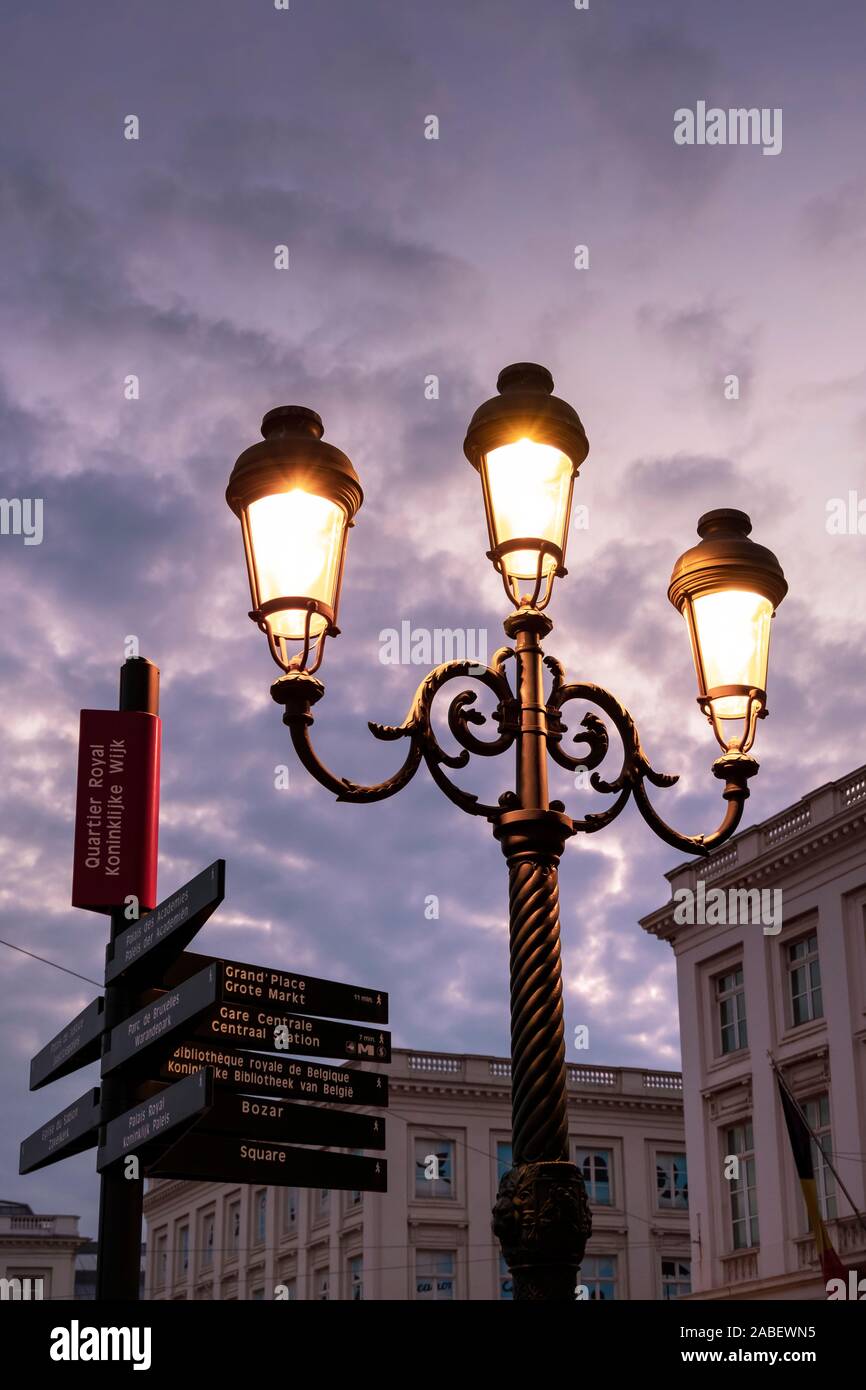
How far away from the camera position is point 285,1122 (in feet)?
21.4

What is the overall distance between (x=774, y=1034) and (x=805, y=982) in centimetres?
125

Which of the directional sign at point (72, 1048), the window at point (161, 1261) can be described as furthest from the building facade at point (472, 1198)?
the directional sign at point (72, 1048)

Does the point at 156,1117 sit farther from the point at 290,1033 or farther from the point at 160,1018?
the point at 290,1033

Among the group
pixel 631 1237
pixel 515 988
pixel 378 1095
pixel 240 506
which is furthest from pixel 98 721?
pixel 631 1237

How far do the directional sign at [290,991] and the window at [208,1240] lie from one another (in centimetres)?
5826

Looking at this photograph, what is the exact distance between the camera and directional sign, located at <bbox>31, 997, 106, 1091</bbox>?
6867mm

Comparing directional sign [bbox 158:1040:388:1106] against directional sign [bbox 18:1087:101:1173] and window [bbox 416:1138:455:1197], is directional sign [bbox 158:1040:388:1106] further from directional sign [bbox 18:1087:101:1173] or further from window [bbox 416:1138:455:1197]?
window [bbox 416:1138:455:1197]

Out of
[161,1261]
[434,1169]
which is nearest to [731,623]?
[434,1169]

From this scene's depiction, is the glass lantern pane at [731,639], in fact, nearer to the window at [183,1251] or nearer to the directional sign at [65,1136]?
the directional sign at [65,1136]

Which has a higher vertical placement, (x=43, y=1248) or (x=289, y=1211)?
(x=289, y=1211)

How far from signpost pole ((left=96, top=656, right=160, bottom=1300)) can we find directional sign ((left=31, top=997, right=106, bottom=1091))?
13 cm

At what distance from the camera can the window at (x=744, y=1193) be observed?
32.2m

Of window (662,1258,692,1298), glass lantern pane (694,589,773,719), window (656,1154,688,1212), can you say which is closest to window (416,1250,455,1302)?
window (662,1258,692,1298)
